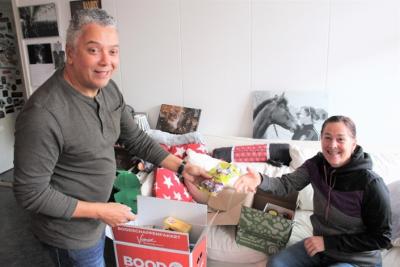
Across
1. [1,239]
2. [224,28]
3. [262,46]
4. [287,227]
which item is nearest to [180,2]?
[224,28]

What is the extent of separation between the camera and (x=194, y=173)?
4.80ft

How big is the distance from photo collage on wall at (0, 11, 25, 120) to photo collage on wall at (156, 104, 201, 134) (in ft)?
7.28

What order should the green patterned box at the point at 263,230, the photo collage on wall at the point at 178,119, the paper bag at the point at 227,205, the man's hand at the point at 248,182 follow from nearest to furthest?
the man's hand at the point at 248,182 → the green patterned box at the point at 263,230 → the paper bag at the point at 227,205 → the photo collage on wall at the point at 178,119

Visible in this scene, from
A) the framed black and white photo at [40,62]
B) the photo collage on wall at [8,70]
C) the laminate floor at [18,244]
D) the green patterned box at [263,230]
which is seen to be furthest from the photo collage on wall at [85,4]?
the green patterned box at [263,230]

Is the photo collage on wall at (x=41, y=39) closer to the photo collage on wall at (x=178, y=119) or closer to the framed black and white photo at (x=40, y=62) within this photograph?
the framed black and white photo at (x=40, y=62)

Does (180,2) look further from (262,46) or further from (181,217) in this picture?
(181,217)

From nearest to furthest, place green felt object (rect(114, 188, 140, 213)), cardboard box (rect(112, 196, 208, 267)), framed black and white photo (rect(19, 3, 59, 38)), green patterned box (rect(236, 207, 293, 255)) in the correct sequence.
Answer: cardboard box (rect(112, 196, 208, 267)) → green patterned box (rect(236, 207, 293, 255)) → green felt object (rect(114, 188, 140, 213)) → framed black and white photo (rect(19, 3, 59, 38))

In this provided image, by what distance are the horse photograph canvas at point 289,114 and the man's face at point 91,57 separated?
1631 millimetres

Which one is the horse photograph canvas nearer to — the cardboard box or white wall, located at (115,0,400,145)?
white wall, located at (115,0,400,145)

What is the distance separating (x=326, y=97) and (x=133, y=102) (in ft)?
5.45

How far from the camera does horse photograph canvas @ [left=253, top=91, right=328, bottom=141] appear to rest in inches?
91.7

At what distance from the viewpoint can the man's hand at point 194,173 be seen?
1.45m

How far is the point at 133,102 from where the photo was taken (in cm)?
284

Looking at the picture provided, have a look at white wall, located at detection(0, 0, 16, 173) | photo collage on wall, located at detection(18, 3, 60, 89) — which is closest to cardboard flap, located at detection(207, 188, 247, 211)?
photo collage on wall, located at detection(18, 3, 60, 89)
